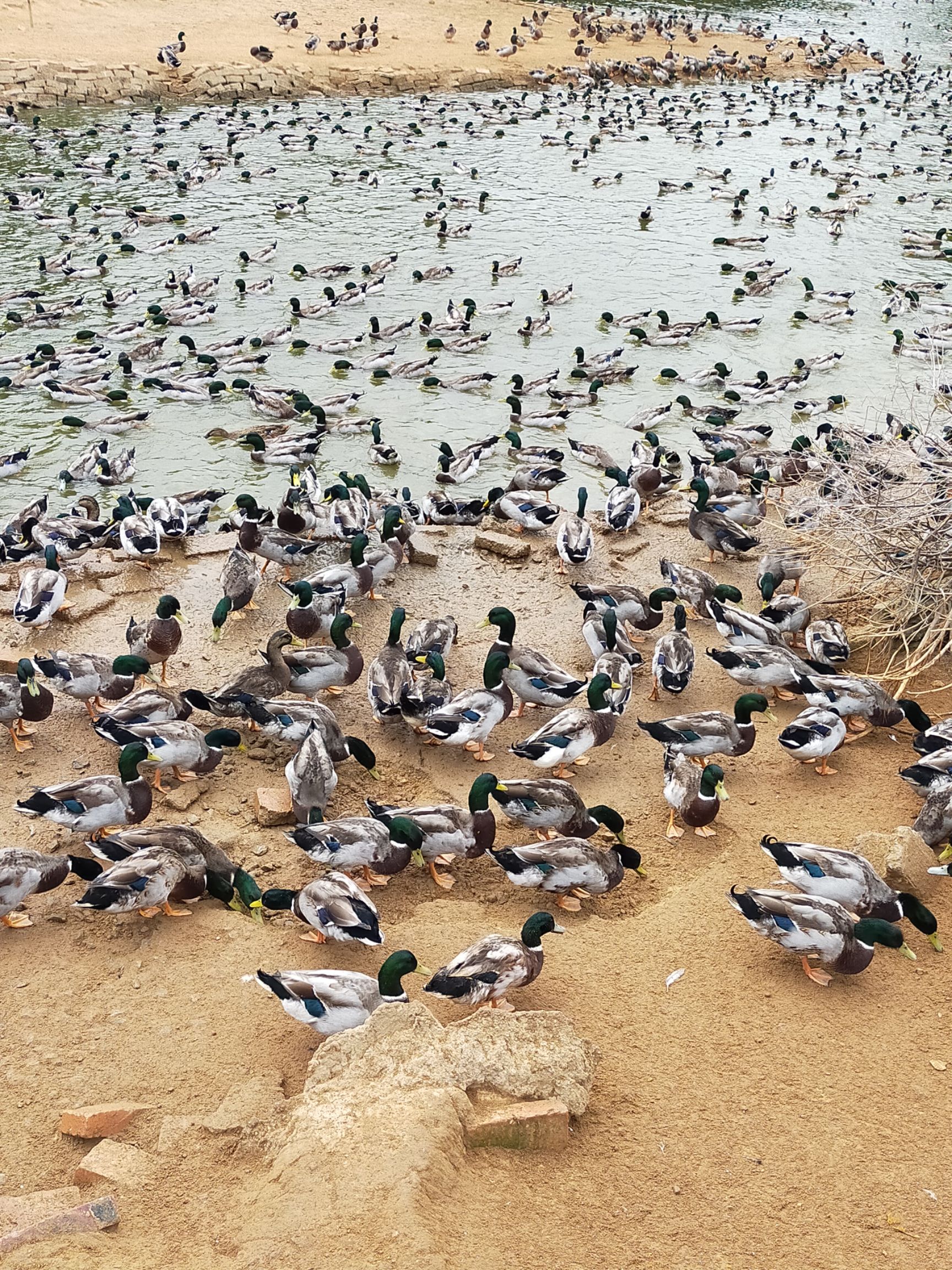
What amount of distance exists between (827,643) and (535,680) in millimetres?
2912

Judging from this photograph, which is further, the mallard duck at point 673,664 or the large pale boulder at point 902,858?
the mallard duck at point 673,664

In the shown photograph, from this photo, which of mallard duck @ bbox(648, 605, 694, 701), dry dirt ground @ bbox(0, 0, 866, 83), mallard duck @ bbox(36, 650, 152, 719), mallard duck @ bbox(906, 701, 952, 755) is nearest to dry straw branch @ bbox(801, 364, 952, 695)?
mallard duck @ bbox(906, 701, 952, 755)

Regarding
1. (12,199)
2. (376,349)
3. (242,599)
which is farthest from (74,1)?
(242,599)

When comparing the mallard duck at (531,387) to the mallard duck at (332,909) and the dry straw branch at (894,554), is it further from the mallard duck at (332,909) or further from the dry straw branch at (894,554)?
the mallard duck at (332,909)

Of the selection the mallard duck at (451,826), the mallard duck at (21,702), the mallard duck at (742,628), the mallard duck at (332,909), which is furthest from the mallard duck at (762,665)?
the mallard duck at (21,702)

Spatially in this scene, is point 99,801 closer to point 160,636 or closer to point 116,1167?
point 160,636

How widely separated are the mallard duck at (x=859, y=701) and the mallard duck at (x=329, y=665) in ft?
13.4

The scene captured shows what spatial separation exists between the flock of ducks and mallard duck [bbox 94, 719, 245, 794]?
0.08 ft

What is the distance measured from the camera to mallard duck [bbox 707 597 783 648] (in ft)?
35.8

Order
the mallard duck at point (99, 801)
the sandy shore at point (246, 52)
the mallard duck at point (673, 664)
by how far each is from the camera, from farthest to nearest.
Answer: the sandy shore at point (246, 52)
the mallard duck at point (673, 664)
the mallard duck at point (99, 801)

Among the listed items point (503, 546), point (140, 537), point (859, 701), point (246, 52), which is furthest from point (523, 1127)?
point (246, 52)

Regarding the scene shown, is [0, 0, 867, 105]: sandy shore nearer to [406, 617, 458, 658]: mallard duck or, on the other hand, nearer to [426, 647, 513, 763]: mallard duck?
[406, 617, 458, 658]: mallard duck

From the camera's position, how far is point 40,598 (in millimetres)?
11094

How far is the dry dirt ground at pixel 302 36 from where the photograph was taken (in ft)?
115
